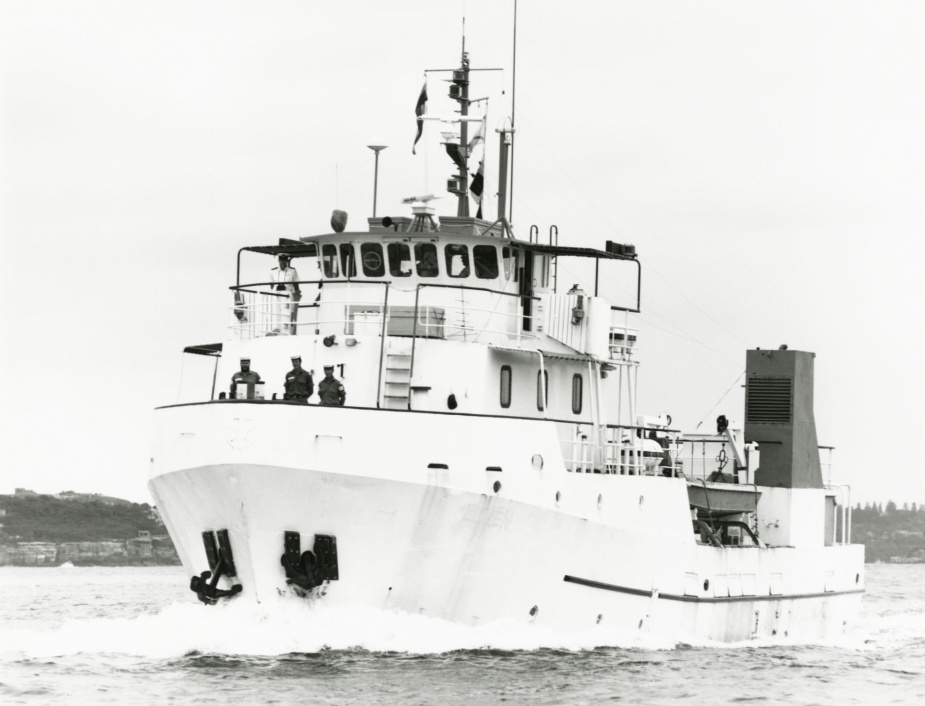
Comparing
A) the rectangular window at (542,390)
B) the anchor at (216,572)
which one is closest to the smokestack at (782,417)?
the rectangular window at (542,390)

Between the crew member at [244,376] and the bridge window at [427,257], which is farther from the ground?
the bridge window at [427,257]

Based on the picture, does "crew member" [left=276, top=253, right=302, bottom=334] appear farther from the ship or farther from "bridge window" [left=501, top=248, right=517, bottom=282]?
"bridge window" [left=501, top=248, right=517, bottom=282]

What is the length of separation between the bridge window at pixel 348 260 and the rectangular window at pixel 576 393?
151 inches

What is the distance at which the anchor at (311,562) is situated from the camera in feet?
67.8

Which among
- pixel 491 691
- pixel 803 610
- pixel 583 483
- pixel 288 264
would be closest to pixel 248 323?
pixel 288 264

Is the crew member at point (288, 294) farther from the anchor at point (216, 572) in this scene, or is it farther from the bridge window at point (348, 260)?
the anchor at point (216, 572)

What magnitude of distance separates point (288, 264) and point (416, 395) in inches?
142

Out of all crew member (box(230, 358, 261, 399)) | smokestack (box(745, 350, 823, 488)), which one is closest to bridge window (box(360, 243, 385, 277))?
crew member (box(230, 358, 261, 399))

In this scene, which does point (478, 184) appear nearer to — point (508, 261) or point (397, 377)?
point (508, 261)

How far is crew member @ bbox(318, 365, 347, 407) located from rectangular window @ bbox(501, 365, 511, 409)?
296 cm

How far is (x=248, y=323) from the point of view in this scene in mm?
23953

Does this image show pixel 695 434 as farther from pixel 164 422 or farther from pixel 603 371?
pixel 164 422

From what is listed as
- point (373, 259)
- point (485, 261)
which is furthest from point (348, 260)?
point (485, 261)

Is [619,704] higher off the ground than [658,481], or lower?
lower
